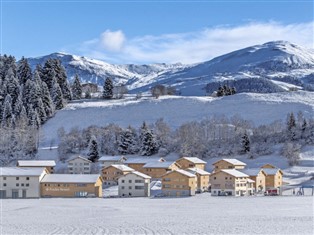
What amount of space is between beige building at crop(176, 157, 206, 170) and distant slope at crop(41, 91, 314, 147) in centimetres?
2094

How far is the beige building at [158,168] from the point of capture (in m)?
58.6

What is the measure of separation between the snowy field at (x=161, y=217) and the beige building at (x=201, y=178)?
12280 millimetres

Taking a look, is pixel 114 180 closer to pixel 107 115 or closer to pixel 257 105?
pixel 107 115

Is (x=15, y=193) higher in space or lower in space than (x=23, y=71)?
lower

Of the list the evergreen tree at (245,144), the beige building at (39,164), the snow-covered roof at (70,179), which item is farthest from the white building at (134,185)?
the evergreen tree at (245,144)

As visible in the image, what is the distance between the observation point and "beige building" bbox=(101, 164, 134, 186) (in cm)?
5741

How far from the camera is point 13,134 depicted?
231 feet

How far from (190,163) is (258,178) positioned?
28.2 ft

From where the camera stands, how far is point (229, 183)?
170ft

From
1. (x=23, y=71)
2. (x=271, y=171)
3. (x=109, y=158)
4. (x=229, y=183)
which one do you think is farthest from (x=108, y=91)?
(x=229, y=183)

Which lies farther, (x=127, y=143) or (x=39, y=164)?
(x=127, y=143)

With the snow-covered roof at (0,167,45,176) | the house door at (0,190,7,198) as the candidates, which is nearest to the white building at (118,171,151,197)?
the snow-covered roof at (0,167,45,176)

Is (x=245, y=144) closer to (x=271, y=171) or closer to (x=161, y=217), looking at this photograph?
(x=271, y=171)

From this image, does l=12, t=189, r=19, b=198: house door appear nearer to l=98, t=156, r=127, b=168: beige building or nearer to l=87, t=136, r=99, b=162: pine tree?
l=98, t=156, r=127, b=168: beige building
